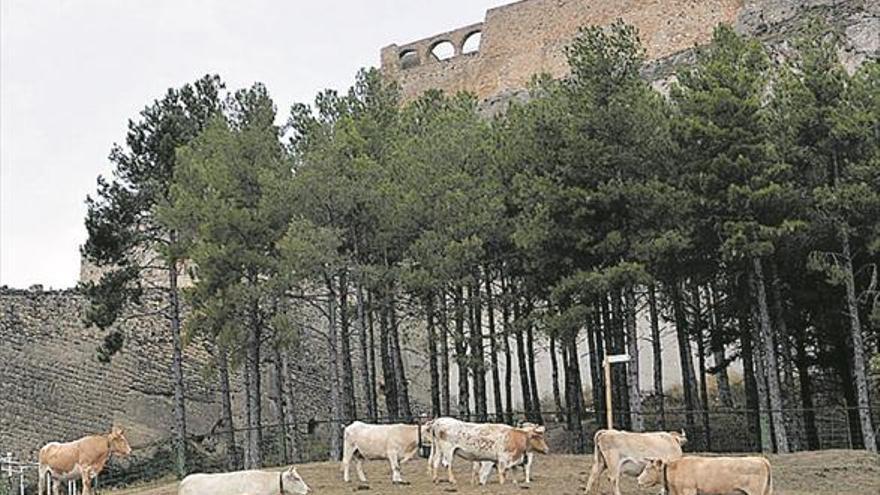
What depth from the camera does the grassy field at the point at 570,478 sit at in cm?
1697

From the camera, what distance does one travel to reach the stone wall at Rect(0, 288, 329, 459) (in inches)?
1312

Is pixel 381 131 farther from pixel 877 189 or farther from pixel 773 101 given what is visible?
pixel 877 189

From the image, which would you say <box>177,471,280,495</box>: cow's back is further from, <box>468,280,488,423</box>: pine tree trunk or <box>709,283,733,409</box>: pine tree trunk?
<box>709,283,733,409</box>: pine tree trunk

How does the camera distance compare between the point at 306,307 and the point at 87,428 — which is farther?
the point at 306,307

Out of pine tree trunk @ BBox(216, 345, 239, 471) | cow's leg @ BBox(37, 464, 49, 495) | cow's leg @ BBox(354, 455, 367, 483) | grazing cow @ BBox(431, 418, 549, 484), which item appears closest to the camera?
grazing cow @ BBox(431, 418, 549, 484)

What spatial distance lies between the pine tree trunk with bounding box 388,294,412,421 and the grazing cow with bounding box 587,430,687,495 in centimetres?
959

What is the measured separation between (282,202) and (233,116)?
4329mm

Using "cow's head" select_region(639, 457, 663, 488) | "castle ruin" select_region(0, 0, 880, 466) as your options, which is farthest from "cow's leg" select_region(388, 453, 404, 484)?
"castle ruin" select_region(0, 0, 880, 466)

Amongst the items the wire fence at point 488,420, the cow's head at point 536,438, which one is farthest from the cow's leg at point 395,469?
the wire fence at point 488,420

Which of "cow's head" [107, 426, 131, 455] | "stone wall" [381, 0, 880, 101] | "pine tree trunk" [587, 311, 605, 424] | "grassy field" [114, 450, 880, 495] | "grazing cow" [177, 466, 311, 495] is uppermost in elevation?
"stone wall" [381, 0, 880, 101]

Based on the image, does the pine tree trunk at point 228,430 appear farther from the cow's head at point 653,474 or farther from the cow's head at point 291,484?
the cow's head at point 653,474

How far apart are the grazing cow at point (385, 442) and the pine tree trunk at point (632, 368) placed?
5917 mm

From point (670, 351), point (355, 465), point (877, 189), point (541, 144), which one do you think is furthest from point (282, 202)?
point (670, 351)

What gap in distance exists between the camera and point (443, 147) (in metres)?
26.9
